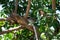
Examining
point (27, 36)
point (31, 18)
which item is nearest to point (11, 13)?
point (31, 18)

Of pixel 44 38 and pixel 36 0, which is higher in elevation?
pixel 36 0

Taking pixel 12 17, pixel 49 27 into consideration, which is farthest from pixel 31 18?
pixel 49 27

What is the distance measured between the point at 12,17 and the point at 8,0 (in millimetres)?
127

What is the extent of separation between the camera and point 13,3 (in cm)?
118

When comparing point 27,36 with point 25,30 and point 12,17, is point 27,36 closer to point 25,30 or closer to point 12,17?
point 25,30

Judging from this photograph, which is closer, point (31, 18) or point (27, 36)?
point (31, 18)

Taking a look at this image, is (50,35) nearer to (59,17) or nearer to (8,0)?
(59,17)

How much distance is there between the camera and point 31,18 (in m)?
1.19

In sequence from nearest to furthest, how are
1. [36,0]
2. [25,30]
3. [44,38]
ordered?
[44,38], [36,0], [25,30]

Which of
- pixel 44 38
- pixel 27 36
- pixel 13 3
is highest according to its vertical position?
pixel 13 3

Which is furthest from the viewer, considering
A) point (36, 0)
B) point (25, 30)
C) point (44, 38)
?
point (25, 30)

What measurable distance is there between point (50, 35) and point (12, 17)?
32 centimetres

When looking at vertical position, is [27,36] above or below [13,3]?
below

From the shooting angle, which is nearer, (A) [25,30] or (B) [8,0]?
(B) [8,0]
